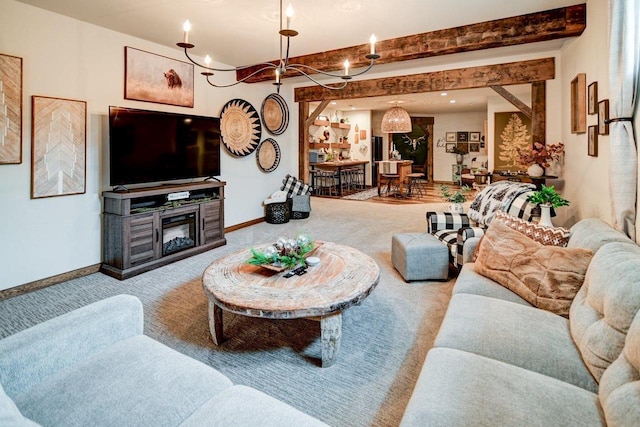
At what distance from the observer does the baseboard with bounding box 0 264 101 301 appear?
3169mm

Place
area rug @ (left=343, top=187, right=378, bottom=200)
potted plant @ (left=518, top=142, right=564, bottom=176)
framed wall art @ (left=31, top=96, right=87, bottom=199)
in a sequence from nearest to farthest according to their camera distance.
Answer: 1. framed wall art @ (left=31, top=96, right=87, bottom=199)
2. potted plant @ (left=518, top=142, right=564, bottom=176)
3. area rug @ (left=343, top=187, right=378, bottom=200)

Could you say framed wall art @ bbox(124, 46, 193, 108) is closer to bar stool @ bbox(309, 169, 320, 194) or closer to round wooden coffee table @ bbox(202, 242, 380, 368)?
round wooden coffee table @ bbox(202, 242, 380, 368)

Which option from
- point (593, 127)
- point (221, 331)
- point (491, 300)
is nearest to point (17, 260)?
point (221, 331)

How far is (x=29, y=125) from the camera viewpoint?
127 inches

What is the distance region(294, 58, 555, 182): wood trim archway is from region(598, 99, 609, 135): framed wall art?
2.34m

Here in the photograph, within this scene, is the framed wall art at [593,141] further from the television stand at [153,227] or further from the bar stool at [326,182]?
the bar stool at [326,182]

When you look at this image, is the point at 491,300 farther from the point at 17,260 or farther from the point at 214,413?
the point at 17,260

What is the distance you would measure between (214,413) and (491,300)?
1.54 metres

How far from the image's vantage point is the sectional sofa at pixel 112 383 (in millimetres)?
1111

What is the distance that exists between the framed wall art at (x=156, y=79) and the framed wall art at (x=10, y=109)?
1.05 metres

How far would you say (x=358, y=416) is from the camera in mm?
1692

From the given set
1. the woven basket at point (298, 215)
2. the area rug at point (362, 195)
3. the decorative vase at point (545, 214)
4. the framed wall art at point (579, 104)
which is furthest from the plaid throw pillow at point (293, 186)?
the decorative vase at point (545, 214)

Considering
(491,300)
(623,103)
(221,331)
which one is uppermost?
(623,103)

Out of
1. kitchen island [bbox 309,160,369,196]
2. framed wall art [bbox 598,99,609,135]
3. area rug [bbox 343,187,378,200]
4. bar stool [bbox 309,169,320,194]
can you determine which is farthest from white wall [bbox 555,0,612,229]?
bar stool [bbox 309,169,320,194]
